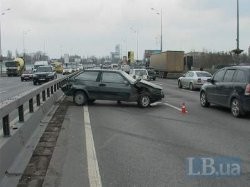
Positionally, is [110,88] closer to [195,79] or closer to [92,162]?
[92,162]

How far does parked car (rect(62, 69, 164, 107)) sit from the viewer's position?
62.4ft

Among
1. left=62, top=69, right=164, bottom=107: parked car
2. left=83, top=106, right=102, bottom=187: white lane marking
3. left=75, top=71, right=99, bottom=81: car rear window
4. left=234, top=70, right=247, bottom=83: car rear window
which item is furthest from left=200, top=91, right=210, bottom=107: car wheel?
left=83, top=106, right=102, bottom=187: white lane marking

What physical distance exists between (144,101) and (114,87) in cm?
137

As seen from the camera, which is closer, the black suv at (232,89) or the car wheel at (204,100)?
the black suv at (232,89)

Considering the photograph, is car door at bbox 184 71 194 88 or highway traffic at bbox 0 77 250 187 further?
car door at bbox 184 71 194 88

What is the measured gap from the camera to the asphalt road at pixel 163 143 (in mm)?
6961

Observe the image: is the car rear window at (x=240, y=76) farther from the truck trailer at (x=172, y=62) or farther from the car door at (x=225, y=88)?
the truck trailer at (x=172, y=62)

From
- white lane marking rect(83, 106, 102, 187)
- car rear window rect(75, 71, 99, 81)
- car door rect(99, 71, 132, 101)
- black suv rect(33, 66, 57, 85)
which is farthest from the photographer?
black suv rect(33, 66, 57, 85)

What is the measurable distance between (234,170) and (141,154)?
1927mm

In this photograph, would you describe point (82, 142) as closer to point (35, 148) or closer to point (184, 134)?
point (35, 148)

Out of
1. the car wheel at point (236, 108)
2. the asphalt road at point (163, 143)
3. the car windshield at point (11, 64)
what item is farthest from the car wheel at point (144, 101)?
the car windshield at point (11, 64)

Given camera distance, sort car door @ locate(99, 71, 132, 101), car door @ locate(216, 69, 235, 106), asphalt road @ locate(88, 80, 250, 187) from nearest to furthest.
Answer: asphalt road @ locate(88, 80, 250, 187)
car door @ locate(216, 69, 235, 106)
car door @ locate(99, 71, 132, 101)

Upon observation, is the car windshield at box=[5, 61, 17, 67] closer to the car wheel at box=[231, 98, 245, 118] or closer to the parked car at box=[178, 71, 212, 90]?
the parked car at box=[178, 71, 212, 90]

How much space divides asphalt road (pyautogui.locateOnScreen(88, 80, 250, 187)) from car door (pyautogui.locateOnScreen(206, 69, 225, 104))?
2.22 ft
